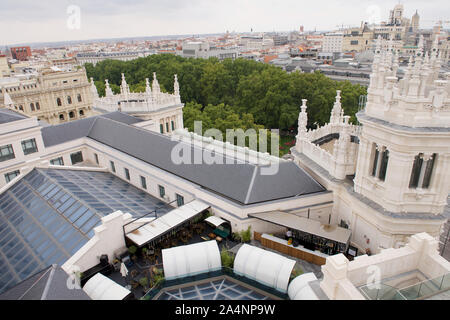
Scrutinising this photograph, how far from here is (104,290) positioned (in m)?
17.1

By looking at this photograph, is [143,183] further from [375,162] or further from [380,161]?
[380,161]

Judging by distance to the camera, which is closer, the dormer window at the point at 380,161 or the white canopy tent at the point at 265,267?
the white canopy tent at the point at 265,267

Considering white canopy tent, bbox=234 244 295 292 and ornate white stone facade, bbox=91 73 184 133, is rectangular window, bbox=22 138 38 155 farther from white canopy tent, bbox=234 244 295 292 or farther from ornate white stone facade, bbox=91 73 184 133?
white canopy tent, bbox=234 244 295 292

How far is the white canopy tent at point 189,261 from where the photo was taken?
18.1 metres

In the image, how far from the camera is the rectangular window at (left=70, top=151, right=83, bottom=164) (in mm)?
41316

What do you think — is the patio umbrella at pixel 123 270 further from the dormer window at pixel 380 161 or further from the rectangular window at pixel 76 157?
the rectangular window at pixel 76 157

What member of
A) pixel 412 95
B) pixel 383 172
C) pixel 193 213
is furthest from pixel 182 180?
pixel 412 95

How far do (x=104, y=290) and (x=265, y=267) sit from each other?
29.6 ft

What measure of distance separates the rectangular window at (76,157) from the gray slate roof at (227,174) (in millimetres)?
7472

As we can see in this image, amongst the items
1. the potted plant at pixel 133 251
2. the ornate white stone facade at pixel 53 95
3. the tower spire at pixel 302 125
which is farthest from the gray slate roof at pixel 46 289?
the ornate white stone facade at pixel 53 95

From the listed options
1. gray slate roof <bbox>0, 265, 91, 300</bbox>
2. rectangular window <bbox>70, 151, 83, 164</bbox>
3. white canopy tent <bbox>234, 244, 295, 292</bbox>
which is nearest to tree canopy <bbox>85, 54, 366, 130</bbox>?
rectangular window <bbox>70, 151, 83, 164</bbox>

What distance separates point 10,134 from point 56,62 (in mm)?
142508

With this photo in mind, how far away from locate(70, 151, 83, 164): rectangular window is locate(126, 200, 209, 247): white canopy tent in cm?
2320

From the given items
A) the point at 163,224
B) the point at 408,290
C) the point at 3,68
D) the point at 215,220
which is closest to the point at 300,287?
the point at 408,290
